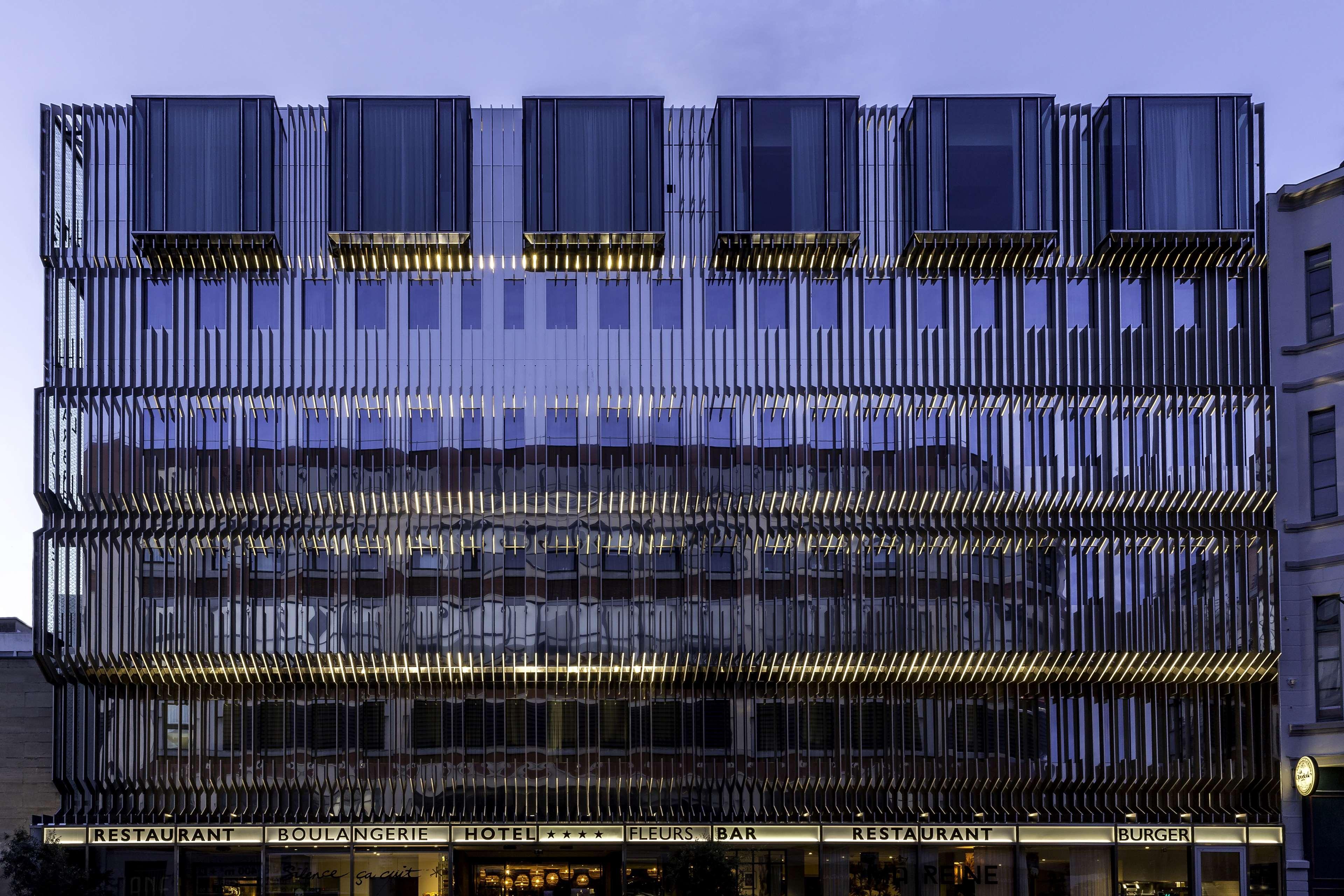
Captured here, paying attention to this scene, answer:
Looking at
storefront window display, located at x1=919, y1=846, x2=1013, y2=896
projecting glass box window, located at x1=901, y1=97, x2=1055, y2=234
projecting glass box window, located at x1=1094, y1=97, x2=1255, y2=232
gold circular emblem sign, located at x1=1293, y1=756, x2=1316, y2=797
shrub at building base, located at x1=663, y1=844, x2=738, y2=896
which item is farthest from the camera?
projecting glass box window, located at x1=1094, y1=97, x2=1255, y2=232

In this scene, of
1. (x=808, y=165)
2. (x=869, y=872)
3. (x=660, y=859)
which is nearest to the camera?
(x=660, y=859)

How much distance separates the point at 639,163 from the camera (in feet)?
98.0

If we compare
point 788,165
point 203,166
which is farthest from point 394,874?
point 788,165

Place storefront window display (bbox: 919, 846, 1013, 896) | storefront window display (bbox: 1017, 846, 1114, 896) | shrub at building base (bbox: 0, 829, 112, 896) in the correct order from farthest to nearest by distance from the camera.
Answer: storefront window display (bbox: 1017, 846, 1114, 896)
storefront window display (bbox: 919, 846, 1013, 896)
shrub at building base (bbox: 0, 829, 112, 896)

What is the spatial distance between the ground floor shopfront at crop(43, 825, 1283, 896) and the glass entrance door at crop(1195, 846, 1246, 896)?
0.09ft

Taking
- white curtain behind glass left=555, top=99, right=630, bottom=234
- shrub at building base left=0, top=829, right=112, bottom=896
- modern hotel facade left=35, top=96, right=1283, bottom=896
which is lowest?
shrub at building base left=0, top=829, right=112, bottom=896

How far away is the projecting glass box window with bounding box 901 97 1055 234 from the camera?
2981 cm

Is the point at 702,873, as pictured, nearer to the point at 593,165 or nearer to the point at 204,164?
the point at 593,165

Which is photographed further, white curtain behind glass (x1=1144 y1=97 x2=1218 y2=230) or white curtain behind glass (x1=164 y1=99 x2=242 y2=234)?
white curtain behind glass (x1=1144 y1=97 x2=1218 y2=230)

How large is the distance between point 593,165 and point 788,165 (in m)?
4.61

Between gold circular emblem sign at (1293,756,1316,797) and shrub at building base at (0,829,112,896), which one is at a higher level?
gold circular emblem sign at (1293,756,1316,797)

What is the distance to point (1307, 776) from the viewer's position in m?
28.6

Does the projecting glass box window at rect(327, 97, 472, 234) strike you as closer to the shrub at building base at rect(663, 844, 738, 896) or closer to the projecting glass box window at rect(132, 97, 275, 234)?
the projecting glass box window at rect(132, 97, 275, 234)

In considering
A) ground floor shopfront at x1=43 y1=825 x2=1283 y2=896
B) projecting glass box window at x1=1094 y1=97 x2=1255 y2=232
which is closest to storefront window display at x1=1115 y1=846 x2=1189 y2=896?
ground floor shopfront at x1=43 y1=825 x2=1283 y2=896
